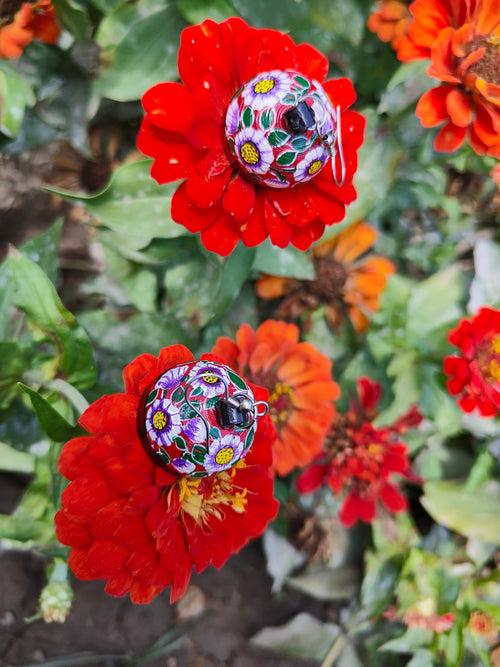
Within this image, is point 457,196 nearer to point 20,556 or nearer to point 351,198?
point 351,198

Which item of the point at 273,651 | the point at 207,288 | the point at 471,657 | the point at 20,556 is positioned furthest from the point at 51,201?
the point at 471,657

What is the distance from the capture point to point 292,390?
80cm

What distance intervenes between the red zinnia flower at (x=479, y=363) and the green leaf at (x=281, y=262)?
0.79 feet

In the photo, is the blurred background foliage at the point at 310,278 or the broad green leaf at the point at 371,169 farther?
the broad green leaf at the point at 371,169

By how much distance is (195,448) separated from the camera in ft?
1.58

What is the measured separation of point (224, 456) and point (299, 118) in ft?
0.94

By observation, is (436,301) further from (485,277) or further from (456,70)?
(456,70)

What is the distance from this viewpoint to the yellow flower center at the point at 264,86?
1.71 ft

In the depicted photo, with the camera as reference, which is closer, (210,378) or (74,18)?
(210,378)

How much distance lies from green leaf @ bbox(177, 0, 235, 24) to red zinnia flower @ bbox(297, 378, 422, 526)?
546 millimetres

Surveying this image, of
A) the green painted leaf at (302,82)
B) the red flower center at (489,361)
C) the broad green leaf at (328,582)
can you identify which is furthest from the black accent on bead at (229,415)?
the broad green leaf at (328,582)

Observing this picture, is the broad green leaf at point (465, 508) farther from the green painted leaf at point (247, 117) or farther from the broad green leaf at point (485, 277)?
the green painted leaf at point (247, 117)

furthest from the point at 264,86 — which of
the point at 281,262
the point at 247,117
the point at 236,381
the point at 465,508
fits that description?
the point at 465,508

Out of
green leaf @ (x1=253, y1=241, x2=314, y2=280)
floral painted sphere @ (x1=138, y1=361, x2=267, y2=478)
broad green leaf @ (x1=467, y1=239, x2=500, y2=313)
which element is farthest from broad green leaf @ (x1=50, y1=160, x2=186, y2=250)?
broad green leaf @ (x1=467, y1=239, x2=500, y2=313)
